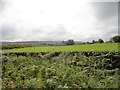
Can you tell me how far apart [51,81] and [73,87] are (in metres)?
0.78

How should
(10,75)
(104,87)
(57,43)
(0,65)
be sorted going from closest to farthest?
(104,87) → (10,75) → (0,65) → (57,43)

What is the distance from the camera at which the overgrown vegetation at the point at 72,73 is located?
323 inches

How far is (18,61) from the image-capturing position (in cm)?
1316

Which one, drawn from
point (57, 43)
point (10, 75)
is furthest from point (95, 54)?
point (57, 43)

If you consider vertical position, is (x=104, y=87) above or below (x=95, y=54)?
below

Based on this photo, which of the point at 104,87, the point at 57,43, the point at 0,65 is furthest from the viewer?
the point at 57,43

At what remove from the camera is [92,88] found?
25.9ft

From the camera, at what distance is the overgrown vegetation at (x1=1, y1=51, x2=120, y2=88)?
820 centimetres

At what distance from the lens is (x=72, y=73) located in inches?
373

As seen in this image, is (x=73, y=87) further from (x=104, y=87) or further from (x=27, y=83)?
(x=27, y=83)

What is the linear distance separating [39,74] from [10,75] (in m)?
1.44

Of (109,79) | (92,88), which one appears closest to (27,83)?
(92,88)

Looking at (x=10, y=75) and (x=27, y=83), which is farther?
(x=10, y=75)

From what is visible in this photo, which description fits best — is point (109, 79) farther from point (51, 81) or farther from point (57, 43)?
point (57, 43)
